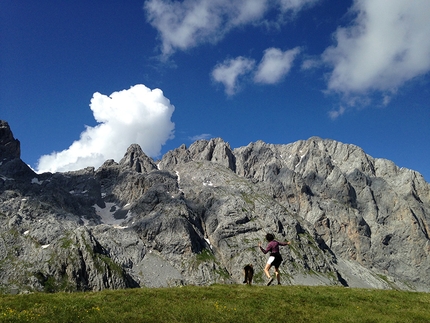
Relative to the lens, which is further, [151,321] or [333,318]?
[333,318]

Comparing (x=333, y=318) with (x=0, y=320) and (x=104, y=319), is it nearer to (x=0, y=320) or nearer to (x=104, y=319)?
(x=104, y=319)

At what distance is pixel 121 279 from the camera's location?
179 metres

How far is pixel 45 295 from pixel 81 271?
530 feet

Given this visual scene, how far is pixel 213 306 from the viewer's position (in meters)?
25.6

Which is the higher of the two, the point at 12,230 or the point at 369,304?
the point at 12,230

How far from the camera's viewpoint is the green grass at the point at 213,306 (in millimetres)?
23172

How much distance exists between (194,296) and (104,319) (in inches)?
297

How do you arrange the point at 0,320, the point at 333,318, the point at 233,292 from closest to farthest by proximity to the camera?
the point at 0,320 → the point at 333,318 → the point at 233,292

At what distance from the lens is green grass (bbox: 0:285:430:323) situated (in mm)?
23172

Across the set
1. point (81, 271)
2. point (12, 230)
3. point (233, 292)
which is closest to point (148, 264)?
point (81, 271)

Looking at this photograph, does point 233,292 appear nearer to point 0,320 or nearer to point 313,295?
point 313,295

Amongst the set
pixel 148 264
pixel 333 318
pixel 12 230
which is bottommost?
pixel 333 318

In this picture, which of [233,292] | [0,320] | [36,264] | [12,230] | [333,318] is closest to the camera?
[0,320]

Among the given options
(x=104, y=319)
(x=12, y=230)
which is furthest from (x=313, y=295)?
(x=12, y=230)
